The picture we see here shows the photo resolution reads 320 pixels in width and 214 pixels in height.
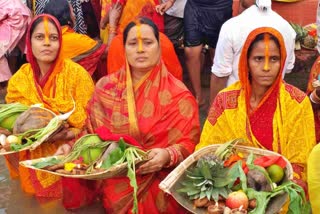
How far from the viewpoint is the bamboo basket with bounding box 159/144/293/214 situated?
3.07m

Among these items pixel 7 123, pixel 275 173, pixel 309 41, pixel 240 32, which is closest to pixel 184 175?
pixel 275 173

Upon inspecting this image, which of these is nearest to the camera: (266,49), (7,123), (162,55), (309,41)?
(266,49)

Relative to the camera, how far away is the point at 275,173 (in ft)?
10.6

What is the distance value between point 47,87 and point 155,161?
1.41 metres

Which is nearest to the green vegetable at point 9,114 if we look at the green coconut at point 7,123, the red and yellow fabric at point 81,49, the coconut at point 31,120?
the green coconut at point 7,123

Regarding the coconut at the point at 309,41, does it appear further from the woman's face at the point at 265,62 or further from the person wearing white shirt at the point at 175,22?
the woman's face at the point at 265,62

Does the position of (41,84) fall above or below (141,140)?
above

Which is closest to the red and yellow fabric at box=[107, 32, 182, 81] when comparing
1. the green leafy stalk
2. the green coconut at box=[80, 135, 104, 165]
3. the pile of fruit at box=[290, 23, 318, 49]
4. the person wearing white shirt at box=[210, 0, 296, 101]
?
the person wearing white shirt at box=[210, 0, 296, 101]

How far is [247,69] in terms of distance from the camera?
3637 millimetres

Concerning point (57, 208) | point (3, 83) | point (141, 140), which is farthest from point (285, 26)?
point (3, 83)

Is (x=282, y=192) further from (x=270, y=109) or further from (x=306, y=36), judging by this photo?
(x=306, y=36)

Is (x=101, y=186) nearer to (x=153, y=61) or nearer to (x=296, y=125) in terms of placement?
(x=153, y=61)

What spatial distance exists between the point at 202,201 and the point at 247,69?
3.14 ft

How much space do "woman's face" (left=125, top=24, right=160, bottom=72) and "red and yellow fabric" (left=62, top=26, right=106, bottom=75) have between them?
5.84 feet
